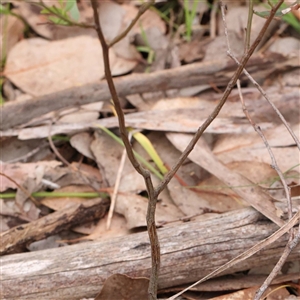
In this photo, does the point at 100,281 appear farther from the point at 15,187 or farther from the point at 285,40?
the point at 285,40

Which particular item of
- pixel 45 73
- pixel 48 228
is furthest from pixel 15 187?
pixel 45 73

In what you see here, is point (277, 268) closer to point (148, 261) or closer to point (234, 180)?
point (148, 261)

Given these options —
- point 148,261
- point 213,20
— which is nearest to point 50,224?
point 148,261

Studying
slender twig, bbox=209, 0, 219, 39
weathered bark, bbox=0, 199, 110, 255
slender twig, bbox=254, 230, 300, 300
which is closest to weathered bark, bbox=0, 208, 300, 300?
weathered bark, bbox=0, 199, 110, 255

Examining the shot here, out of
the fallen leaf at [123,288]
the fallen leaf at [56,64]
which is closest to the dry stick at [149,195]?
the fallen leaf at [123,288]

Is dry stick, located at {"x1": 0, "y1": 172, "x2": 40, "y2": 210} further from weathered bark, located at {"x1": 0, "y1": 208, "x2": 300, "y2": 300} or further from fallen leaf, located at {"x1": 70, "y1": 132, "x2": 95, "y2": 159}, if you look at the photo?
weathered bark, located at {"x1": 0, "y1": 208, "x2": 300, "y2": 300}

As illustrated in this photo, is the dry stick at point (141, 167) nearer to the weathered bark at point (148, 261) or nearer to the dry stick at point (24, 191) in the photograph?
the weathered bark at point (148, 261)
